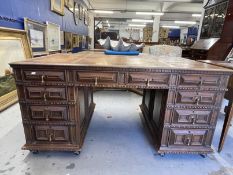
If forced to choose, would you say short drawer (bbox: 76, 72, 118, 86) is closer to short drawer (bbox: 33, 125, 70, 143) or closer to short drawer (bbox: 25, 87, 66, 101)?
short drawer (bbox: 25, 87, 66, 101)

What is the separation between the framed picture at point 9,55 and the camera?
80.1 inches

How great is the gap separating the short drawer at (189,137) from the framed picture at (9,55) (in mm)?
2089

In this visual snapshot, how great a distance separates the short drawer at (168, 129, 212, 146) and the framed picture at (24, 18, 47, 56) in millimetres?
2360

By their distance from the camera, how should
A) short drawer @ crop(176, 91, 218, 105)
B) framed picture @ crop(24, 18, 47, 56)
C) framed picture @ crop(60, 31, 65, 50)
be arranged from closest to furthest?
short drawer @ crop(176, 91, 218, 105) < framed picture @ crop(24, 18, 47, 56) < framed picture @ crop(60, 31, 65, 50)

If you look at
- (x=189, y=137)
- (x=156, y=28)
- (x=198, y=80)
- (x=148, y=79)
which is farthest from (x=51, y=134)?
(x=156, y=28)

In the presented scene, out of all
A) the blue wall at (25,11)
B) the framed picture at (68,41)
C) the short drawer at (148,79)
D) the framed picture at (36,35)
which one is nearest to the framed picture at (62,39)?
the framed picture at (68,41)

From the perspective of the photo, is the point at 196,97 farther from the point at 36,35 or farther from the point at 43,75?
the point at 36,35

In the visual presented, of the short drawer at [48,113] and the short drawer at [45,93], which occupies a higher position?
the short drawer at [45,93]

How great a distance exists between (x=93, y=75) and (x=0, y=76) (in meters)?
1.44

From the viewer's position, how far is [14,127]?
6.29 ft

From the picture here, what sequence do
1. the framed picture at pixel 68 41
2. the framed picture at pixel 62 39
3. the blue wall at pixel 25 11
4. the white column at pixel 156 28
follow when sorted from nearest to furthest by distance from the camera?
the blue wall at pixel 25 11 → the framed picture at pixel 62 39 → the framed picture at pixel 68 41 → the white column at pixel 156 28

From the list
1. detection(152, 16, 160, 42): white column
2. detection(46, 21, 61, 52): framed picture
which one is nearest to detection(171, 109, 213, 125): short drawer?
detection(46, 21, 61, 52): framed picture

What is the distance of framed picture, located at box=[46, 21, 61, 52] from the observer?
9.94ft

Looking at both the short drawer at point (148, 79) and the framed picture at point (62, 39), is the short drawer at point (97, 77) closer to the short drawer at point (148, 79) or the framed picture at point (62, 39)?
the short drawer at point (148, 79)
